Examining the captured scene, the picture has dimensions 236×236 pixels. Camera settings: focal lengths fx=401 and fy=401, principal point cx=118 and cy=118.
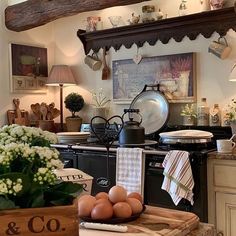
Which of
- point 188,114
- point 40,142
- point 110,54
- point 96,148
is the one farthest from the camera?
point 110,54

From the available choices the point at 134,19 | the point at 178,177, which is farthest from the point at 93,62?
the point at 178,177

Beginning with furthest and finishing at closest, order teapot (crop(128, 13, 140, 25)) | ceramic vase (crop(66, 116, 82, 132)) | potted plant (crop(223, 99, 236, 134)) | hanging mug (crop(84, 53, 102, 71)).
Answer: ceramic vase (crop(66, 116, 82, 132)) → hanging mug (crop(84, 53, 102, 71)) → teapot (crop(128, 13, 140, 25)) → potted plant (crop(223, 99, 236, 134))

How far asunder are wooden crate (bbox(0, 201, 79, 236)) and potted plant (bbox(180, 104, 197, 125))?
253 cm

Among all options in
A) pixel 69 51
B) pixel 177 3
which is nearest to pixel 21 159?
pixel 177 3

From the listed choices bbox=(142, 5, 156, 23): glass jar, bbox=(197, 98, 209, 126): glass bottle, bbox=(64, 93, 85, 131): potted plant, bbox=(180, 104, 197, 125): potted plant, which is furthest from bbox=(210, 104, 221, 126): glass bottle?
bbox=(64, 93, 85, 131): potted plant

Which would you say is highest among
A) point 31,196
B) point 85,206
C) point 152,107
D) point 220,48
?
point 220,48

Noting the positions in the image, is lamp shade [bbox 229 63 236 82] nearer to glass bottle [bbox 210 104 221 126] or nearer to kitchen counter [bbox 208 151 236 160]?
glass bottle [bbox 210 104 221 126]

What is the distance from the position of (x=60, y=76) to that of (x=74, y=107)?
0.35m

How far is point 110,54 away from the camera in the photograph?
405 cm

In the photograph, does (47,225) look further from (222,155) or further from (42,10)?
(42,10)

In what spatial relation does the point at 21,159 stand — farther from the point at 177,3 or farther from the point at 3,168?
the point at 177,3

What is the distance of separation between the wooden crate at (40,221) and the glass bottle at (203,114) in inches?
98.1

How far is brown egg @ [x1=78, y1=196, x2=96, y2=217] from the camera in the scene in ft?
4.31

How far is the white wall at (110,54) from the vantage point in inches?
132
